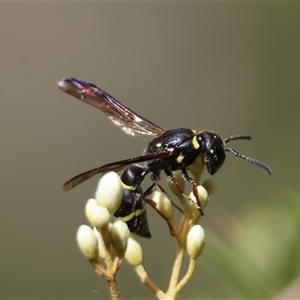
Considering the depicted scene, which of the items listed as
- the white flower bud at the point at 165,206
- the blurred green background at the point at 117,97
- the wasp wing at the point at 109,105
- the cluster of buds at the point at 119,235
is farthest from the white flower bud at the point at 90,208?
the blurred green background at the point at 117,97

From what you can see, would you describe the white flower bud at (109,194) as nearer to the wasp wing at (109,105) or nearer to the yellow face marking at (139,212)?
the yellow face marking at (139,212)

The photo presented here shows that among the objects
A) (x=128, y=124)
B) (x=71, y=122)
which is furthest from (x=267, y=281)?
(x=71, y=122)

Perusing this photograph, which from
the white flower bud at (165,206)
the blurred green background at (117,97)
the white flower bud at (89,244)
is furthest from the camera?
the blurred green background at (117,97)

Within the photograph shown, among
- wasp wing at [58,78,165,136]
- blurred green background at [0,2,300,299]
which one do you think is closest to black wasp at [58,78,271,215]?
wasp wing at [58,78,165,136]

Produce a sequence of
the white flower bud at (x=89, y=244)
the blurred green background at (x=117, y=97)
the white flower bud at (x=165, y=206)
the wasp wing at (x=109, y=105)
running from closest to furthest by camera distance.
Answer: the white flower bud at (x=89, y=244) < the white flower bud at (x=165, y=206) < the wasp wing at (x=109, y=105) < the blurred green background at (x=117, y=97)

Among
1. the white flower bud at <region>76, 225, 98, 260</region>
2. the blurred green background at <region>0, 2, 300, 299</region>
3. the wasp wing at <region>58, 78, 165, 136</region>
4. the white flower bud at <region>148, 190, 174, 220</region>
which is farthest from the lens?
the blurred green background at <region>0, 2, 300, 299</region>

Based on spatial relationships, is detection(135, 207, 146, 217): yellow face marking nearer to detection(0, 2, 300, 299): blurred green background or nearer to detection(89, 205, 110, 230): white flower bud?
detection(89, 205, 110, 230): white flower bud

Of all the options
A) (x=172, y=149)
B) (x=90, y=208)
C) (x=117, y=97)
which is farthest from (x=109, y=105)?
(x=117, y=97)
